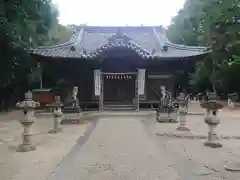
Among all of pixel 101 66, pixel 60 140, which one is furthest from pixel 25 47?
pixel 60 140

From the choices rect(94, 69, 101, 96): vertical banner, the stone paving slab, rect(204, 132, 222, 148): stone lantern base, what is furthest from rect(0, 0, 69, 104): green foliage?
rect(204, 132, 222, 148): stone lantern base

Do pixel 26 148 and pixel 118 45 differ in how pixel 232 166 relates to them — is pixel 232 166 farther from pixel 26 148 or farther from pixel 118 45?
pixel 118 45

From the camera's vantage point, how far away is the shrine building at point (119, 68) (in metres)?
21.2

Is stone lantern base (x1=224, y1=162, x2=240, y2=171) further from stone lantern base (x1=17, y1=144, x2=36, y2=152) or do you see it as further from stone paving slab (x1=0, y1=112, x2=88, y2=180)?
stone lantern base (x1=17, y1=144, x2=36, y2=152)

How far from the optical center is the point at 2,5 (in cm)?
1916

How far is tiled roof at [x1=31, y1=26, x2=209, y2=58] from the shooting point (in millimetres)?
21016

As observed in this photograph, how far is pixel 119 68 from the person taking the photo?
72.6ft

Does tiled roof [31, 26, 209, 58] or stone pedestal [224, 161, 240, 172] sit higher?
tiled roof [31, 26, 209, 58]

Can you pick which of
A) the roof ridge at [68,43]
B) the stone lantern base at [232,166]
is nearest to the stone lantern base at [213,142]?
the stone lantern base at [232,166]

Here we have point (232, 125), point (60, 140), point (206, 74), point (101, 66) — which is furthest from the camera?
point (206, 74)

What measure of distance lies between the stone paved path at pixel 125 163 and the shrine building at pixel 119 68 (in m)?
10.9

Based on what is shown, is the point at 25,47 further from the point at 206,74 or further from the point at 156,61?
the point at 206,74

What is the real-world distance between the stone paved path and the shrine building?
1087cm

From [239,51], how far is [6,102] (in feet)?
57.0
